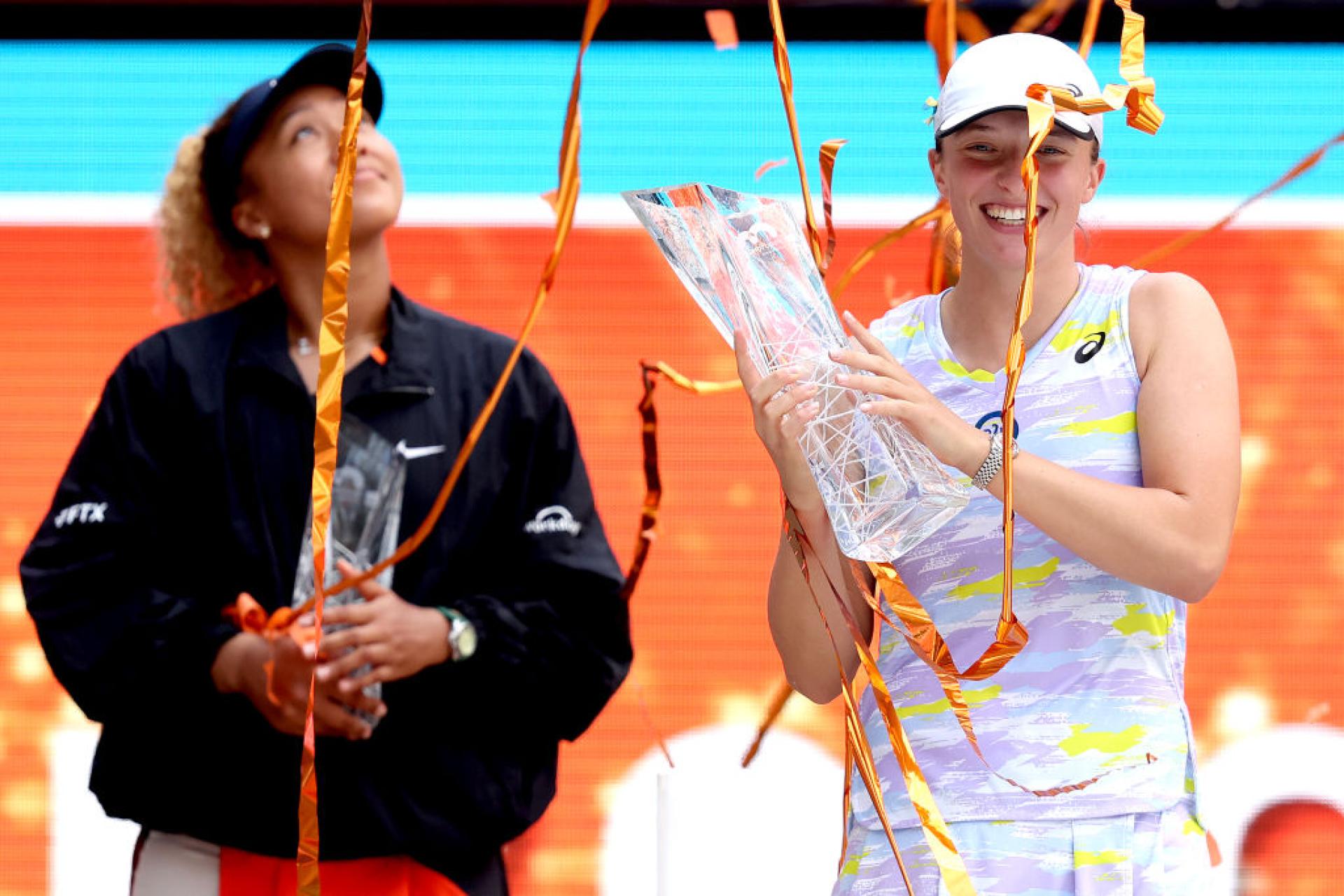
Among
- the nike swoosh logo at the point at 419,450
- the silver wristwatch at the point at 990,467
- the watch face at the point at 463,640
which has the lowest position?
the watch face at the point at 463,640

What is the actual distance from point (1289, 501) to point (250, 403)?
5.45 ft

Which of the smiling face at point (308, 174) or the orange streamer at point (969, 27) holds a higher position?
the orange streamer at point (969, 27)

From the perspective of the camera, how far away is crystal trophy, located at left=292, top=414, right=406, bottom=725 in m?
1.74

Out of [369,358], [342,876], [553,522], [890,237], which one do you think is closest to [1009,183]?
[890,237]

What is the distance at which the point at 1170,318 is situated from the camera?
1209mm

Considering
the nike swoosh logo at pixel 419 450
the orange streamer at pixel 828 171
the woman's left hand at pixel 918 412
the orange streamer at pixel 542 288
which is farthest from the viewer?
the nike swoosh logo at pixel 419 450

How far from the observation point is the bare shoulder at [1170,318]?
1.20m

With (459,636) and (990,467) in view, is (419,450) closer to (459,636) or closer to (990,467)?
(459,636)

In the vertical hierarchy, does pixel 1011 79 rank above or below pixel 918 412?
above

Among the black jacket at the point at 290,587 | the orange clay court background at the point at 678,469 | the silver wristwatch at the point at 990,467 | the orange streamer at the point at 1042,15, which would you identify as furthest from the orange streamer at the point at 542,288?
the orange clay court background at the point at 678,469

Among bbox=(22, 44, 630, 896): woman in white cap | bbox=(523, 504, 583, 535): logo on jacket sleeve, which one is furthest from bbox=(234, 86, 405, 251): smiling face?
bbox=(523, 504, 583, 535): logo on jacket sleeve

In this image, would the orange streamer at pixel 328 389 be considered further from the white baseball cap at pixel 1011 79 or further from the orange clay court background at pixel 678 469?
the orange clay court background at pixel 678 469

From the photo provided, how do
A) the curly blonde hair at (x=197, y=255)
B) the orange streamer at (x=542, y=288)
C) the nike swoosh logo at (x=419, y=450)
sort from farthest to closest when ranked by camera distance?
the curly blonde hair at (x=197, y=255) → the nike swoosh logo at (x=419, y=450) → the orange streamer at (x=542, y=288)

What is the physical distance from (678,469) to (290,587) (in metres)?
0.98
